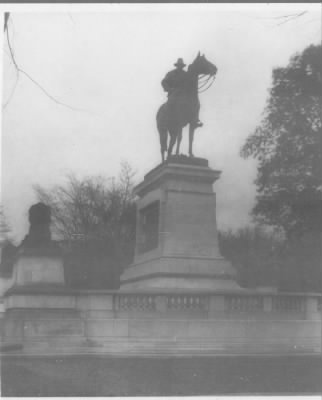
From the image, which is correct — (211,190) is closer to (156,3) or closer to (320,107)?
(320,107)

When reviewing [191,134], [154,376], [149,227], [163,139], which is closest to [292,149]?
[191,134]

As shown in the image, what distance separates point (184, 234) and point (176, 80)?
4.02 metres

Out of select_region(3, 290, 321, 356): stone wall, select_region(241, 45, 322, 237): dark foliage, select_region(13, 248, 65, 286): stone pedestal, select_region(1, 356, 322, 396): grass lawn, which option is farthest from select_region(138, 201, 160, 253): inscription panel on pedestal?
select_region(1, 356, 322, 396): grass lawn

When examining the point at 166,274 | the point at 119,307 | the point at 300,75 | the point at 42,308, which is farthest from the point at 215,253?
the point at 300,75

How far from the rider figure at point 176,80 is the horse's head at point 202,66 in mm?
282

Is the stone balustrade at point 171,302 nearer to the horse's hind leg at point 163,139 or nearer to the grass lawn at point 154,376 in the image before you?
the grass lawn at point 154,376

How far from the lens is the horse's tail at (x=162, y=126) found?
17.8 m

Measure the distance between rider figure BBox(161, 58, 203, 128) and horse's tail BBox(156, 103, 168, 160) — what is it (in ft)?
1.34

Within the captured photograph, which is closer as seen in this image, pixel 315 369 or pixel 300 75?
pixel 315 369

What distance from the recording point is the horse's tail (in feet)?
58.4

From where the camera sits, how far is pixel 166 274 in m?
15.8

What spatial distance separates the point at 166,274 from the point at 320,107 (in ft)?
22.8

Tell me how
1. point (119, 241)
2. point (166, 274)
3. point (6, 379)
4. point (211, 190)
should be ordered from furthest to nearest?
1. point (119, 241)
2. point (211, 190)
3. point (166, 274)
4. point (6, 379)

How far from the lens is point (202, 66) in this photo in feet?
55.6
